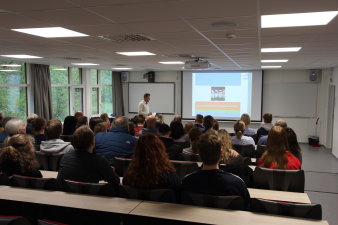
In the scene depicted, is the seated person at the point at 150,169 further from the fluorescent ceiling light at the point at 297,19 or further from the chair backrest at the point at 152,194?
the fluorescent ceiling light at the point at 297,19

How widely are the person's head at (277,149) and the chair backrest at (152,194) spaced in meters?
1.35

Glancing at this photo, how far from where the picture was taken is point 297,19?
295 cm

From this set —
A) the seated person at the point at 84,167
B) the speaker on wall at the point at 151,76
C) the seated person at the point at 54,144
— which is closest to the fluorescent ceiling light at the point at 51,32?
the seated person at the point at 54,144

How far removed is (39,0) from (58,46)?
2.81 metres

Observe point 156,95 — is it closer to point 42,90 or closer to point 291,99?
point 42,90

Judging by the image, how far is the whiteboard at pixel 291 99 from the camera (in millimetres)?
10445

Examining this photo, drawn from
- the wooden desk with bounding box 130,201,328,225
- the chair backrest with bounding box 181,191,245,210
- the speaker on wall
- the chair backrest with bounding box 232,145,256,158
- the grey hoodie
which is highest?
the speaker on wall

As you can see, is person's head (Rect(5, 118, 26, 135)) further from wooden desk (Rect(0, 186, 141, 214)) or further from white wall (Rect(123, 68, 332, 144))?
white wall (Rect(123, 68, 332, 144))

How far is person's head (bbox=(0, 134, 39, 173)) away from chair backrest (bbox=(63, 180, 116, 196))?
581mm

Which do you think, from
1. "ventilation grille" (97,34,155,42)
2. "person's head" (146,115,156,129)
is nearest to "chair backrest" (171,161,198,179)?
"ventilation grille" (97,34,155,42)

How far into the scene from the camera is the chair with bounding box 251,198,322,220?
1818 mm

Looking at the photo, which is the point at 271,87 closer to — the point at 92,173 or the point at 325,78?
the point at 325,78

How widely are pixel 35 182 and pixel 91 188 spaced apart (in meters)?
0.53

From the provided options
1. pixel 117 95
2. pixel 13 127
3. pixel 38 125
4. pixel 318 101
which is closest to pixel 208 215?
pixel 38 125
